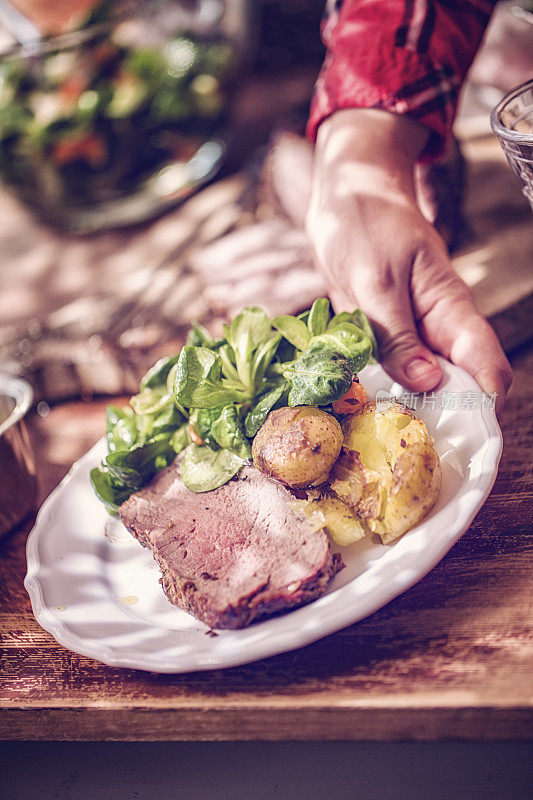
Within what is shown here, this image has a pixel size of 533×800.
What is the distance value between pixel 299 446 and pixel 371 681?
40 centimetres

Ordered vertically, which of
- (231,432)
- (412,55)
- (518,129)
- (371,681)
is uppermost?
(412,55)

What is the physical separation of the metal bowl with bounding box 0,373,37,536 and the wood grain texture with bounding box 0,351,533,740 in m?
0.39

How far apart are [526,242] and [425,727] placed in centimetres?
152

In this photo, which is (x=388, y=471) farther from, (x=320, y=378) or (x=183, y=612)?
(x=183, y=612)

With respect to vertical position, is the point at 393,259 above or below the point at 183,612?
above

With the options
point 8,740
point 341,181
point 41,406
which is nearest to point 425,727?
point 8,740

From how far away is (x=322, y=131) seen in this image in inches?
74.8

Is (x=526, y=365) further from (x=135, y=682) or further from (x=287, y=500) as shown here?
(x=135, y=682)

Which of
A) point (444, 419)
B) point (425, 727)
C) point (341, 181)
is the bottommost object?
point (425, 727)

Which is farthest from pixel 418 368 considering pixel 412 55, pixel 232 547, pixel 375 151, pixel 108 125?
pixel 108 125

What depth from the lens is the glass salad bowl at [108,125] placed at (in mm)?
2914

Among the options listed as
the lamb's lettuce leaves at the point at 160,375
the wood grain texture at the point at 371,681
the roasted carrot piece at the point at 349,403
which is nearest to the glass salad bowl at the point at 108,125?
the lamb's lettuce leaves at the point at 160,375

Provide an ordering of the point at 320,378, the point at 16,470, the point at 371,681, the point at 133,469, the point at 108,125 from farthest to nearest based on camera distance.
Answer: the point at 108,125 < the point at 16,470 < the point at 133,469 < the point at 320,378 < the point at 371,681

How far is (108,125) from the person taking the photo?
2.92 meters
